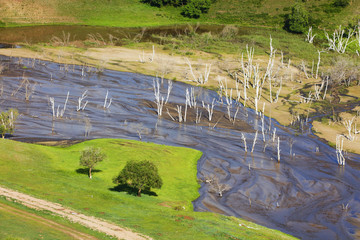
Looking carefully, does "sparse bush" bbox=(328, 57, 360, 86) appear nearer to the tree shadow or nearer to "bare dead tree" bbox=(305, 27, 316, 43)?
"bare dead tree" bbox=(305, 27, 316, 43)

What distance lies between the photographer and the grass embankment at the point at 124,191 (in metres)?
34.8

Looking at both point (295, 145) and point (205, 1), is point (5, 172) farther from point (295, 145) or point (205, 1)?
point (205, 1)

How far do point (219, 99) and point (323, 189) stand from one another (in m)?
33.9

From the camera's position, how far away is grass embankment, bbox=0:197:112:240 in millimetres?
27438

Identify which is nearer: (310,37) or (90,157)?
(90,157)

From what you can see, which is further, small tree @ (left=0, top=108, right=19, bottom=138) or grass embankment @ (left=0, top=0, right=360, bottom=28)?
grass embankment @ (left=0, top=0, right=360, bottom=28)

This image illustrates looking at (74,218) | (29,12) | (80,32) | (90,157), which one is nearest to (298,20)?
(80,32)

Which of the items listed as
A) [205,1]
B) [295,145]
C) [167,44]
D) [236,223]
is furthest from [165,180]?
[205,1]

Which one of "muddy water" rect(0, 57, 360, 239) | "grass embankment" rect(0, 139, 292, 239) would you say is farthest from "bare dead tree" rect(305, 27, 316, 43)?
"grass embankment" rect(0, 139, 292, 239)

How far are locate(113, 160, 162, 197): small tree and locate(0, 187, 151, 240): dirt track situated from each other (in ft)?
24.8

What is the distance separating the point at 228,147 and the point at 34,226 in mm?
33761

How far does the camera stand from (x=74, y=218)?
32688 millimetres

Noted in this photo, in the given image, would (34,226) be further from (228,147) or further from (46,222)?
(228,147)

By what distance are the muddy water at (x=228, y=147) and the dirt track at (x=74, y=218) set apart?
12.8 metres
